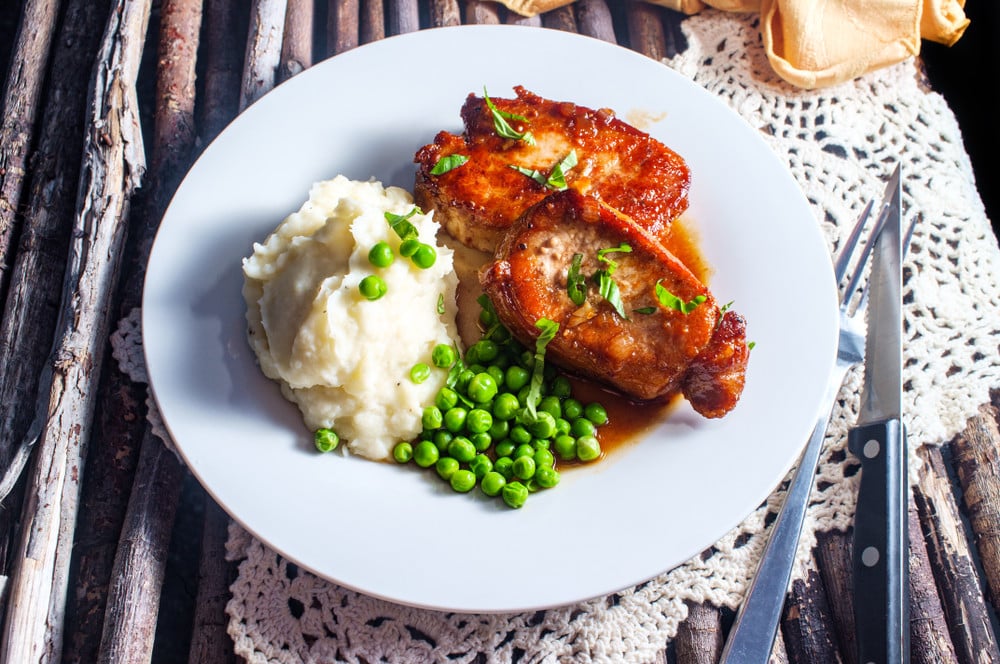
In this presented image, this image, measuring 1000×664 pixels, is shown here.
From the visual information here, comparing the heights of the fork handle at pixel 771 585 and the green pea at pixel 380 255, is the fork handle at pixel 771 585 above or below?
below

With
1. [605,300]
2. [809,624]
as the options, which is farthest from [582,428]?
[809,624]

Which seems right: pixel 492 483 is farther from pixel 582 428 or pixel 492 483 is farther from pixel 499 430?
pixel 582 428

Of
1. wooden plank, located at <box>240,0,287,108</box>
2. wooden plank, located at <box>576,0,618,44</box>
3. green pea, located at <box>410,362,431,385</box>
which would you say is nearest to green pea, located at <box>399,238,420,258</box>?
green pea, located at <box>410,362,431,385</box>

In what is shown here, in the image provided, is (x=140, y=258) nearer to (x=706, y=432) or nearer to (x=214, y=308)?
(x=214, y=308)

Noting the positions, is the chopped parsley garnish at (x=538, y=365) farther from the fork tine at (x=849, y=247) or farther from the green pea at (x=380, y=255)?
Answer: the fork tine at (x=849, y=247)

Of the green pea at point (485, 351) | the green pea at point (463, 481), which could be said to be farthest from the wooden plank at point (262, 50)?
the green pea at point (463, 481)

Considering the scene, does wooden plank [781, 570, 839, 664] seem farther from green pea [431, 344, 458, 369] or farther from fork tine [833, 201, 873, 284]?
green pea [431, 344, 458, 369]
